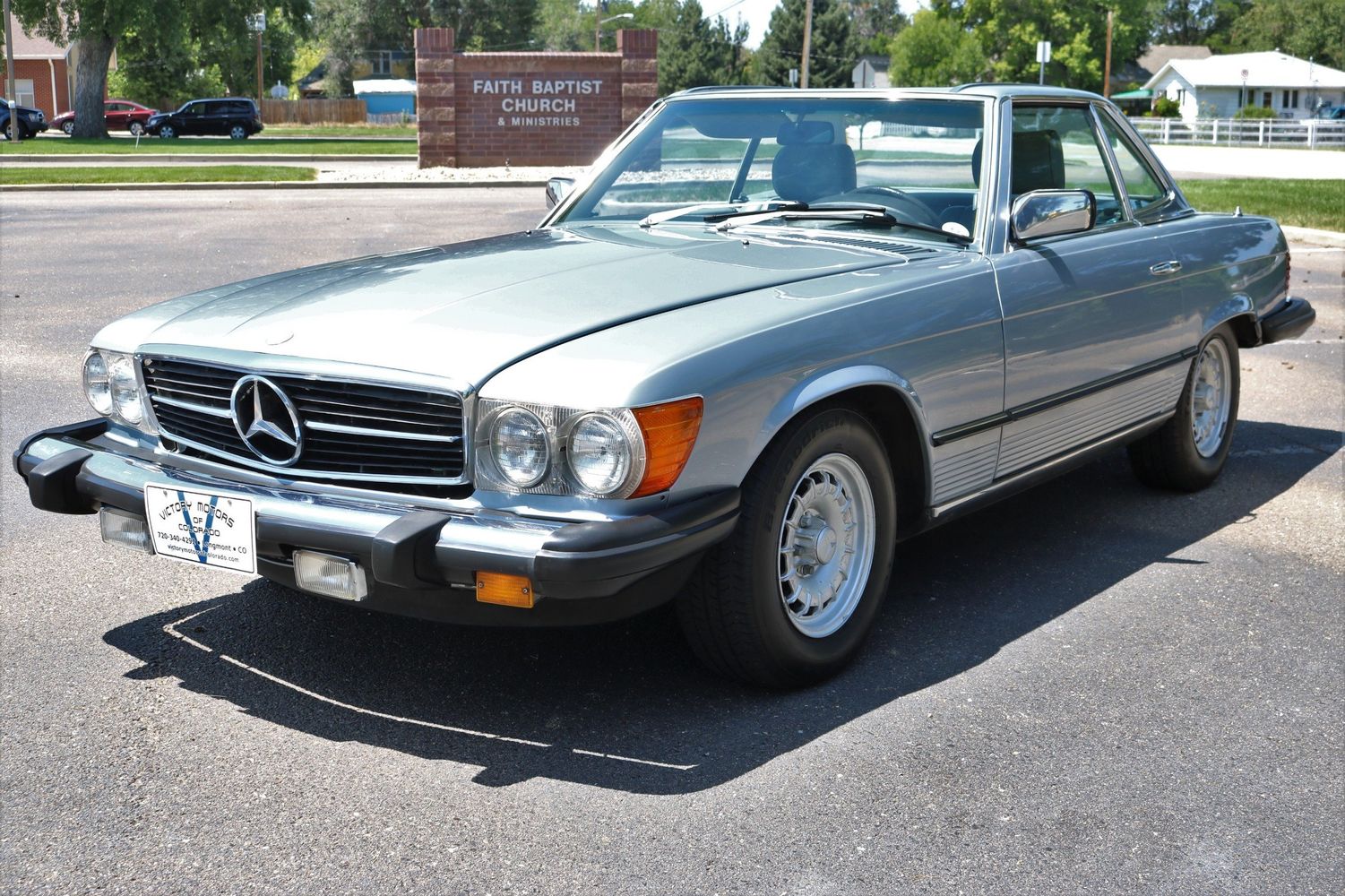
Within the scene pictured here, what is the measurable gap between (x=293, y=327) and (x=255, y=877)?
4.47 feet

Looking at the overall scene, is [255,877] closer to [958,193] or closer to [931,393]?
[931,393]

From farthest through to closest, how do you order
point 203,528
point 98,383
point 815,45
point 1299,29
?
point 1299,29 < point 815,45 < point 98,383 < point 203,528

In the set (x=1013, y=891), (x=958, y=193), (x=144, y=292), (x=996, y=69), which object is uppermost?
(x=996, y=69)

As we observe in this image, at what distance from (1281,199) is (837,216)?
16524mm

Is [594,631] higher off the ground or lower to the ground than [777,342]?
lower

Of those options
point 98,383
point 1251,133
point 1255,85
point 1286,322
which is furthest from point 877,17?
point 98,383

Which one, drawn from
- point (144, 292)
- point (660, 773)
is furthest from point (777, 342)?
point (144, 292)

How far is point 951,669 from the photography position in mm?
3957

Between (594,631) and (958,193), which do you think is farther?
(958,193)

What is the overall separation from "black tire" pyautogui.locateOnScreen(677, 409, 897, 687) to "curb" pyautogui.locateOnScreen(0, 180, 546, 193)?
2064 centimetres

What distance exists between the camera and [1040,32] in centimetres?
8450

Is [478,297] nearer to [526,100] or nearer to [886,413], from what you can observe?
[886,413]

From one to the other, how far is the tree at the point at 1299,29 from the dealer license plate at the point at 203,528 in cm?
10064

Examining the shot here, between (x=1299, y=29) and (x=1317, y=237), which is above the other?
(x=1299, y=29)
